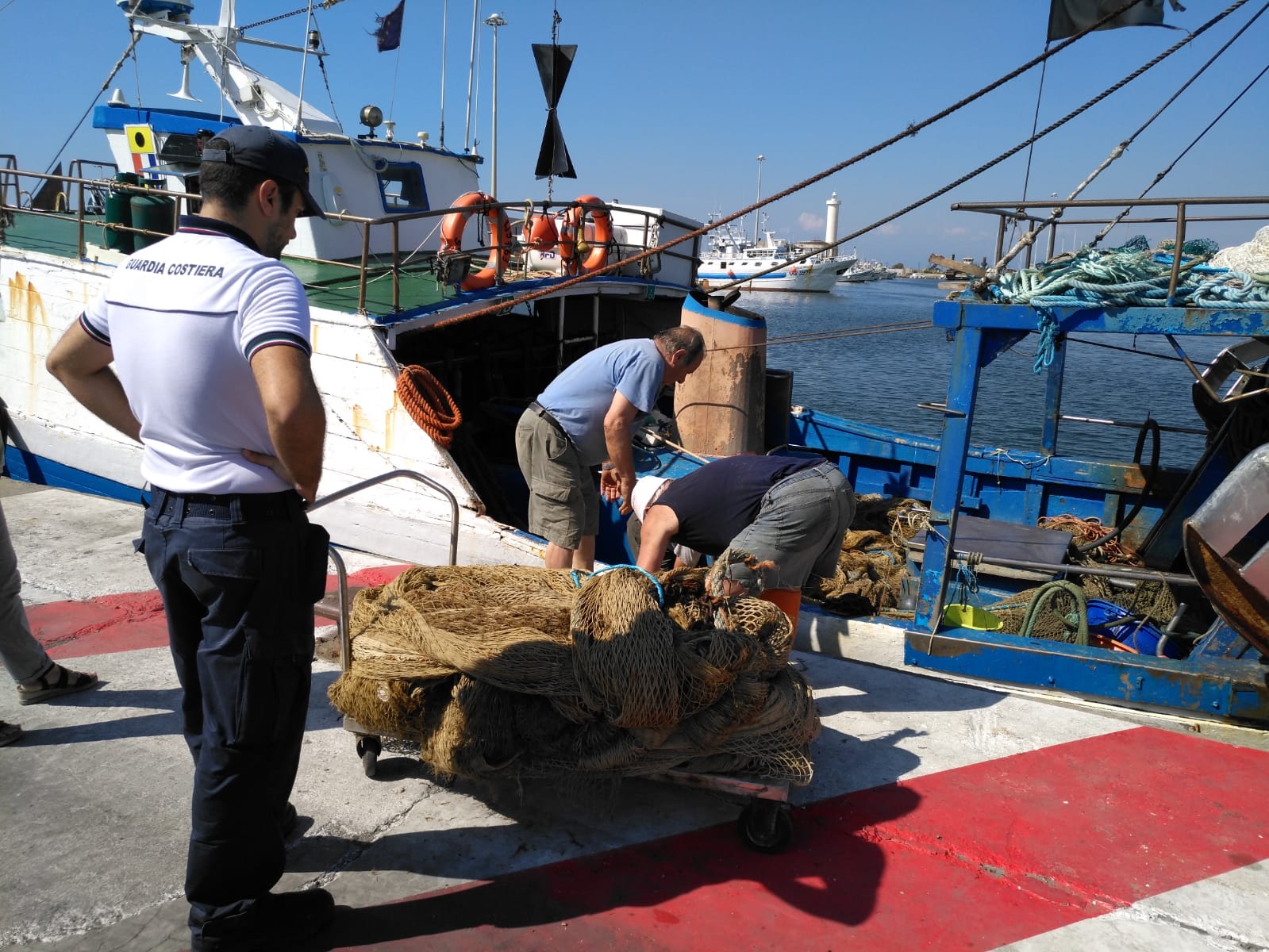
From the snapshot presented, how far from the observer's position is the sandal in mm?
3789

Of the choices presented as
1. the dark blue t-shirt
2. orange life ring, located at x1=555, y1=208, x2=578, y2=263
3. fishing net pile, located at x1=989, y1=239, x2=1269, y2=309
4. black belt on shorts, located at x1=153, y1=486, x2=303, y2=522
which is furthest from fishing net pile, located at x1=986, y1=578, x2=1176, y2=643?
orange life ring, located at x1=555, y1=208, x2=578, y2=263

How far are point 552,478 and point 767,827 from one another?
237cm

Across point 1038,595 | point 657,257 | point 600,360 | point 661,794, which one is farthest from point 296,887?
point 657,257

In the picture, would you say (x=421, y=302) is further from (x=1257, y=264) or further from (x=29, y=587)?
(x=1257, y=264)

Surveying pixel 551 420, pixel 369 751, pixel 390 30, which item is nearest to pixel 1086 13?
pixel 551 420

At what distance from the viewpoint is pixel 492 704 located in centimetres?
310

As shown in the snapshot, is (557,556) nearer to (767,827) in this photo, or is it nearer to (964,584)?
(767,827)

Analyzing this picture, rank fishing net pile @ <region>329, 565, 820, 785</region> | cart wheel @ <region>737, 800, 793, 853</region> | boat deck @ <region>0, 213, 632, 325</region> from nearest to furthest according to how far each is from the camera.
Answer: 1. fishing net pile @ <region>329, 565, 820, 785</region>
2. cart wheel @ <region>737, 800, 793, 853</region>
3. boat deck @ <region>0, 213, 632, 325</region>

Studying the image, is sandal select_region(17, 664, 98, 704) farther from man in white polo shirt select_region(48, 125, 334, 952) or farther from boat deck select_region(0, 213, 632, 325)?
boat deck select_region(0, 213, 632, 325)

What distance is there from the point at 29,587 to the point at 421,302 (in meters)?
3.64

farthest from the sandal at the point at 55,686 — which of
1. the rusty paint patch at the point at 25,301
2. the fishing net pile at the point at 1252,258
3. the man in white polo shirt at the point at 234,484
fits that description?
the fishing net pile at the point at 1252,258

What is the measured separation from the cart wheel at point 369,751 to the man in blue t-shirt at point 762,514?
4.09 ft

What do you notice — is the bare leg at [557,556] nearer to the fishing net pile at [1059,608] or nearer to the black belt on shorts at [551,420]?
the black belt on shorts at [551,420]

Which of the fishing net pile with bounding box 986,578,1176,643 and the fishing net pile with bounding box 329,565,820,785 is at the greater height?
the fishing net pile with bounding box 329,565,820,785
